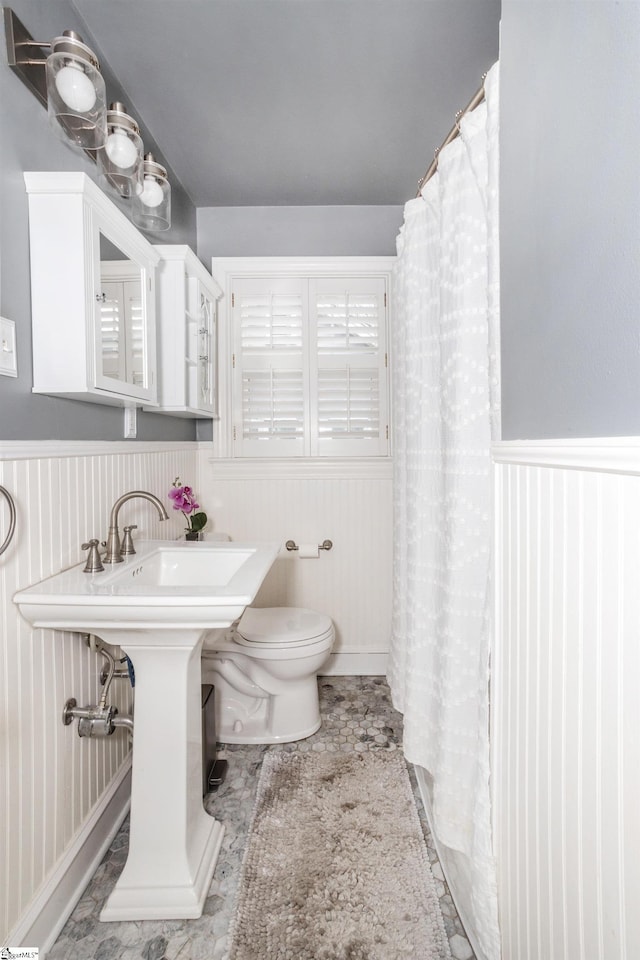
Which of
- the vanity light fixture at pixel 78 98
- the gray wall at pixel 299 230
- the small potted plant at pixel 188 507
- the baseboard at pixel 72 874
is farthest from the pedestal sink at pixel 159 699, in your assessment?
the gray wall at pixel 299 230

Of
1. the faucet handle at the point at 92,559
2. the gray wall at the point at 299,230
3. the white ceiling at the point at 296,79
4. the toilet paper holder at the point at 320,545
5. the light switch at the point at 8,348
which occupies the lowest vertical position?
the toilet paper holder at the point at 320,545

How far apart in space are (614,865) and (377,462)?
2.09 meters

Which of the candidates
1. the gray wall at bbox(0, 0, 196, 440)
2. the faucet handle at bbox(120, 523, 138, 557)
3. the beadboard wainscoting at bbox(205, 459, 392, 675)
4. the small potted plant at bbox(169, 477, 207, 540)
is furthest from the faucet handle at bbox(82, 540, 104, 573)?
the beadboard wainscoting at bbox(205, 459, 392, 675)

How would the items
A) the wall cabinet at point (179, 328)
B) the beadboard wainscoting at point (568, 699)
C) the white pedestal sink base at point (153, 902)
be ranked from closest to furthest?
the beadboard wainscoting at point (568, 699) → the white pedestal sink base at point (153, 902) → the wall cabinet at point (179, 328)

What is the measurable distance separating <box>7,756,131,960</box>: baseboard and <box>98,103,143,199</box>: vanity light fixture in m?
1.83

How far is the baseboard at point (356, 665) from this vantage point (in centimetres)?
263

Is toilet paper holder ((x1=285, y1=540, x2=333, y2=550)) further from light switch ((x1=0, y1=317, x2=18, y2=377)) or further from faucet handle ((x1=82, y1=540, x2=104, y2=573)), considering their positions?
light switch ((x1=0, y1=317, x2=18, y2=377))

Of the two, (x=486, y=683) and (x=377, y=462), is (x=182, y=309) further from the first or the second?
(x=486, y=683)

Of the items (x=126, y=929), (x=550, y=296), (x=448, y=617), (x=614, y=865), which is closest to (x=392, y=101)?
(x=550, y=296)

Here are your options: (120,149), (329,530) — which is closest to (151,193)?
(120,149)

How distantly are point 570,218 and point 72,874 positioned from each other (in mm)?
1819

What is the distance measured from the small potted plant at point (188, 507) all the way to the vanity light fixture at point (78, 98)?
1.10m

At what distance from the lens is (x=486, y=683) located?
1083 millimetres

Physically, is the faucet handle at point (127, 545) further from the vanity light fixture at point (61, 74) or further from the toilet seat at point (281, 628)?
the vanity light fixture at point (61, 74)
